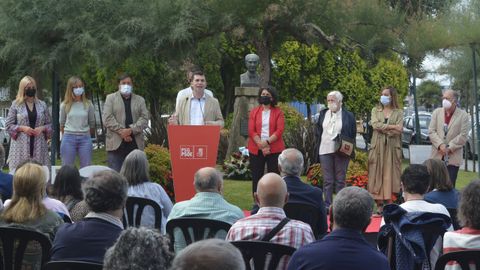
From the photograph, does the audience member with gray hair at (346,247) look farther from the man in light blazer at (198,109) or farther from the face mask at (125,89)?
the face mask at (125,89)

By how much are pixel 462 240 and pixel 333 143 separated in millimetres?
5662

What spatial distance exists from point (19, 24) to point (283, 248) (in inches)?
371

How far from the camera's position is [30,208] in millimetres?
5414

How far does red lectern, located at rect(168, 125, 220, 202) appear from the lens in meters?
9.56

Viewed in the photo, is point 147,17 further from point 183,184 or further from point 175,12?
point 183,184

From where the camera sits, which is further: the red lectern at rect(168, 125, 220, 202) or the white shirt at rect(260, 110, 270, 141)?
the white shirt at rect(260, 110, 270, 141)

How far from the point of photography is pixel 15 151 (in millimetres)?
10805

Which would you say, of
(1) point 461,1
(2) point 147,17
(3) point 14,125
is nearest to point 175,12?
(2) point 147,17

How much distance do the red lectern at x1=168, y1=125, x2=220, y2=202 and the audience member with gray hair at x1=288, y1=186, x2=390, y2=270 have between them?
5151 millimetres

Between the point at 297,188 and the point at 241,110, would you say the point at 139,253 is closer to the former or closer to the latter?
the point at 297,188

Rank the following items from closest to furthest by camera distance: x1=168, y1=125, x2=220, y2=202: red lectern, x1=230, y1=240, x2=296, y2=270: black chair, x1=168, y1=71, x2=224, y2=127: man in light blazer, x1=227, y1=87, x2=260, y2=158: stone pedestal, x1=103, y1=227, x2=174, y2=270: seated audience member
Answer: x1=103, y1=227, x2=174, y2=270: seated audience member
x1=230, y1=240, x2=296, y2=270: black chair
x1=168, y1=125, x2=220, y2=202: red lectern
x1=168, y1=71, x2=224, y2=127: man in light blazer
x1=227, y1=87, x2=260, y2=158: stone pedestal

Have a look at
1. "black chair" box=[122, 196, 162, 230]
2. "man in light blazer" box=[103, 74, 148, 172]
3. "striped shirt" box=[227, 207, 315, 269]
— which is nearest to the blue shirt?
"striped shirt" box=[227, 207, 315, 269]

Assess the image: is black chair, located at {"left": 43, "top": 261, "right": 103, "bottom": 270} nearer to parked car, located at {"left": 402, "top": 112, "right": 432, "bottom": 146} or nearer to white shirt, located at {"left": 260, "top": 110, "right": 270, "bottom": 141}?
white shirt, located at {"left": 260, "top": 110, "right": 270, "bottom": 141}

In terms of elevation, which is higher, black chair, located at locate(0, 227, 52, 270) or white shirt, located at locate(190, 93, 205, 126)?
white shirt, located at locate(190, 93, 205, 126)
